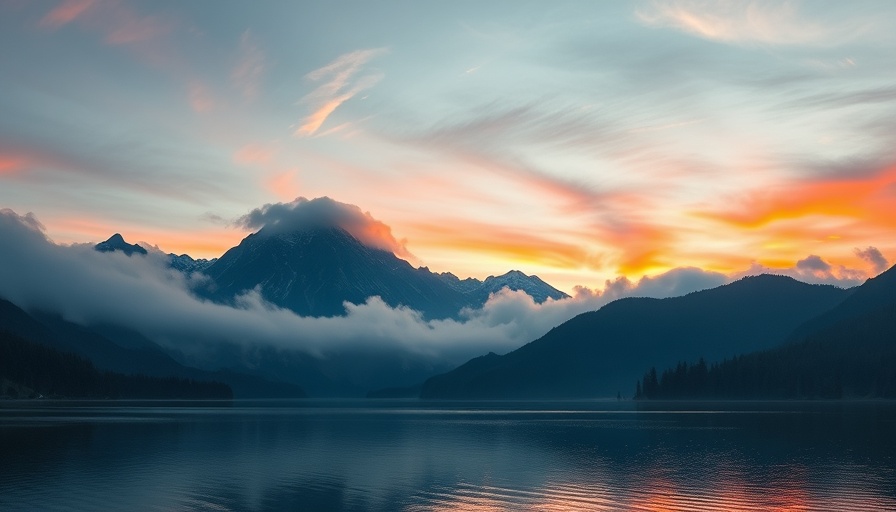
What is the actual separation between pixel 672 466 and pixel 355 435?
72.8 m

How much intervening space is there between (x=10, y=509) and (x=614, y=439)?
98235 millimetres

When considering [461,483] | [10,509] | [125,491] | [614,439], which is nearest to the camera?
[10,509]

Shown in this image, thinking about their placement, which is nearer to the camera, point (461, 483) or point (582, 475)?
point (461, 483)

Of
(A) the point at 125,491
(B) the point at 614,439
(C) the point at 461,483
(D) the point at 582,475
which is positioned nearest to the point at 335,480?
(C) the point at 461,483

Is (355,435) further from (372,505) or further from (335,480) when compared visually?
(372,505)

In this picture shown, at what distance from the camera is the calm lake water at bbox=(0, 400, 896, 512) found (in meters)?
69.7

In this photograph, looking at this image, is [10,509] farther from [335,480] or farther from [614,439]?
[614,439]

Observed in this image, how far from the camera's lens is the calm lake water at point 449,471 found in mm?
69688

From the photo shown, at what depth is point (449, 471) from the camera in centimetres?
9181

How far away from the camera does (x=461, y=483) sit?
268 feet

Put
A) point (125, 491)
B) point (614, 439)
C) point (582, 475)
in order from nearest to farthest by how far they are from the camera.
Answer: point (125, 491), point (582, 475), point (614, 439)

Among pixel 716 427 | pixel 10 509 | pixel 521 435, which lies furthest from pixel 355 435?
pixel 10 509

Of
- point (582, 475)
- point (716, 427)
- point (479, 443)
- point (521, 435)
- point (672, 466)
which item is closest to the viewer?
point (582, 475)

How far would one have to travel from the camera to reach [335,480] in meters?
83.8
